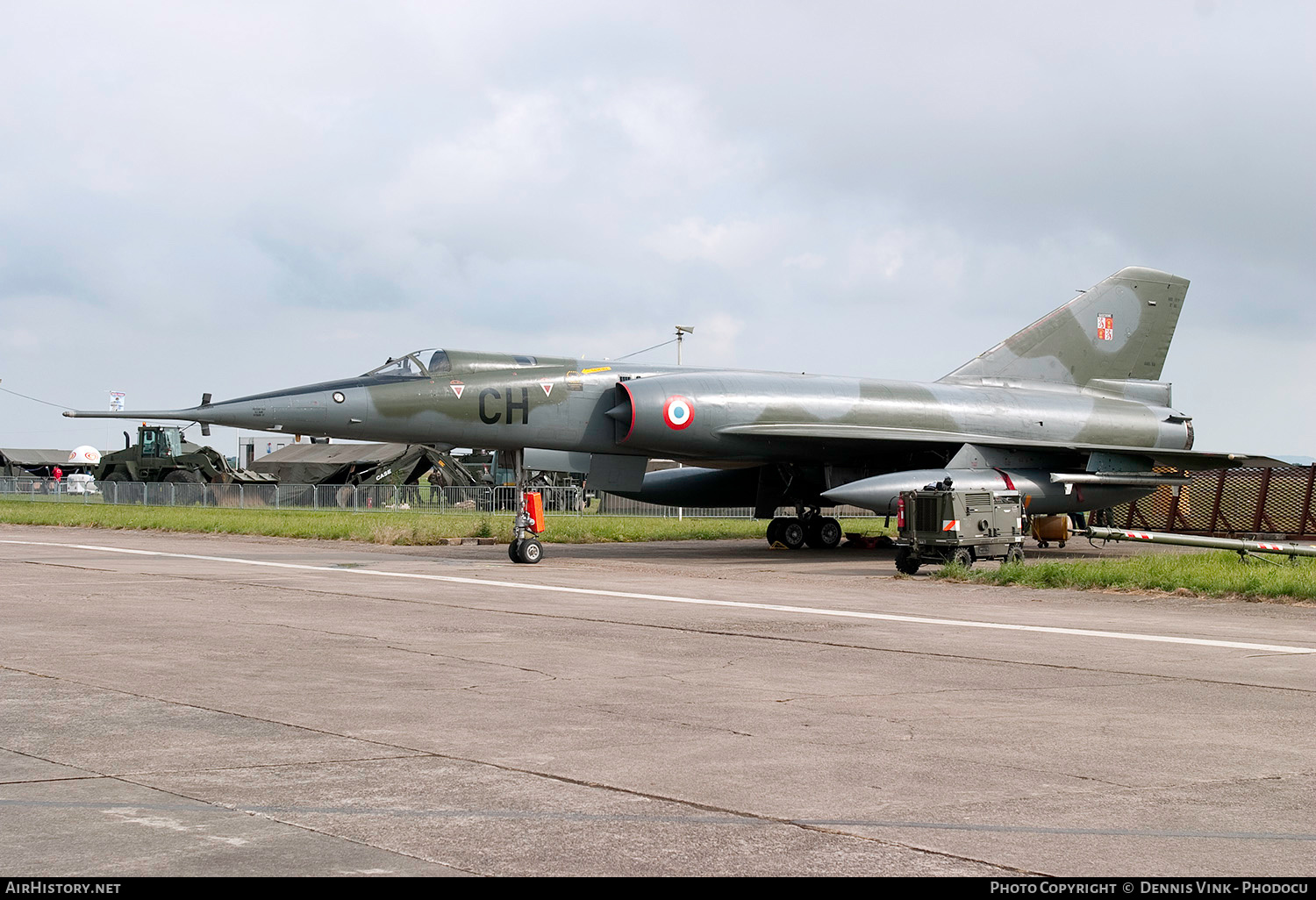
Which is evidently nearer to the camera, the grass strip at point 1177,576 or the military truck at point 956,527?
the grass strip at point 1177,576

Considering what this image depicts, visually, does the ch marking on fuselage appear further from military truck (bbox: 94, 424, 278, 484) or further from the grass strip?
military truck (bbox: 94, 424, 278, 484)

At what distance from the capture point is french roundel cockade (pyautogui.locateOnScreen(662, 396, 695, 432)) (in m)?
19.4

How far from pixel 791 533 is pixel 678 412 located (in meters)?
4.85

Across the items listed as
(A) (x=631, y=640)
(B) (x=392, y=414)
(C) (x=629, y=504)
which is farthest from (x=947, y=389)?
(C) (x=629, y=504)

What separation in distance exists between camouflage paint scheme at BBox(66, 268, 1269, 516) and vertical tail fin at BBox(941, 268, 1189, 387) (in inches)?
1.3

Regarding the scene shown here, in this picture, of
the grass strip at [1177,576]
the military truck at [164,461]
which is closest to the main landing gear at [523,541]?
the grass strip at [1177,576]

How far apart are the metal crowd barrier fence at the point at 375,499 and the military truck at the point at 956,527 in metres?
24.0

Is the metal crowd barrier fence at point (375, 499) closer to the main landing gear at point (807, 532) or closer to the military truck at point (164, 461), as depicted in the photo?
the military truck at point (164, 461)

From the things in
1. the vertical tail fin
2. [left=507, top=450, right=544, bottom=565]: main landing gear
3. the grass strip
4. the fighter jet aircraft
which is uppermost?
the vertical tail fin

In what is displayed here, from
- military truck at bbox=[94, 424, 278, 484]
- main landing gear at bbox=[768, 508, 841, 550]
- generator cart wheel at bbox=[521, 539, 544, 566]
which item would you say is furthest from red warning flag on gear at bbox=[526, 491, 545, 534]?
military truck at bbox=[94, 424, 278, 484]

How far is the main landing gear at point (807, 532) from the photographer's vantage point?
23156 millimetres

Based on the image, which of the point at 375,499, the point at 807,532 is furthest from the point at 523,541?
the point at 375,499

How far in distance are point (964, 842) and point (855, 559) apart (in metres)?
16.5

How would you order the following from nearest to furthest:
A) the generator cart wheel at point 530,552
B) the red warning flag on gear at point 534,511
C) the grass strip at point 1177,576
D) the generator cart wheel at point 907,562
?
1. the grass strip at point 1177,576
2. the generator cart wheel at point 907,562
3. the generator cart wheel at point 530,552
4. the red warning flag on gear at point 534,511
